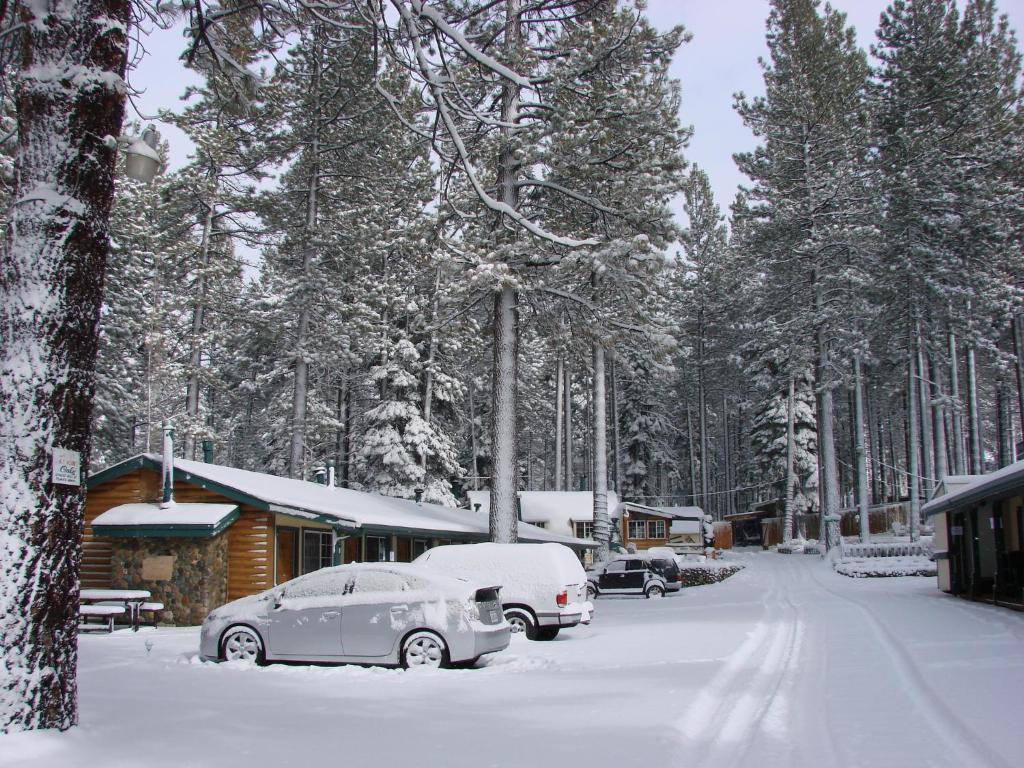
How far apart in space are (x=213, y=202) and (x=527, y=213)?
12258mm

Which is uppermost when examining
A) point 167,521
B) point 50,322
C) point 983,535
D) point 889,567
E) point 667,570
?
point 50,322

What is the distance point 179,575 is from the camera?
18078mm

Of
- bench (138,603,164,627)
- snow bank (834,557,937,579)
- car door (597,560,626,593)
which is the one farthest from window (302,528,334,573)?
snow bank (834,557,937,579)

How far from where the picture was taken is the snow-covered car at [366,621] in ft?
35.1

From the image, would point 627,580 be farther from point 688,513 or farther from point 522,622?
point 688,513

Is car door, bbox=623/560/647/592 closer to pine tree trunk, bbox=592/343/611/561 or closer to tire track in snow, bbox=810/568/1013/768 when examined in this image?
pine tree trunk, bbox=592/343/611/561

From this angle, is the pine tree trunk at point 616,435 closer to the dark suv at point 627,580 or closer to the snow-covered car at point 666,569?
the snow-covered car at point 666,569

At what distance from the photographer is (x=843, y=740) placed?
664 centimetres

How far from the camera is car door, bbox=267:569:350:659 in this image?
1098 centimetres

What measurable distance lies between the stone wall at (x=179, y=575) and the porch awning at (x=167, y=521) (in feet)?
0.82

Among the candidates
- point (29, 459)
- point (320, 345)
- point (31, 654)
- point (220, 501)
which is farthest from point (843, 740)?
point (320, 345)

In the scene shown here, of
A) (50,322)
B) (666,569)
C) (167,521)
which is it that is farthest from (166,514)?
(666,569)

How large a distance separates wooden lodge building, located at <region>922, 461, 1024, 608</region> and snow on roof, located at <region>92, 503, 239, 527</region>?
15.9 meters

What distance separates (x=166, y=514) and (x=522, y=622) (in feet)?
28.1
